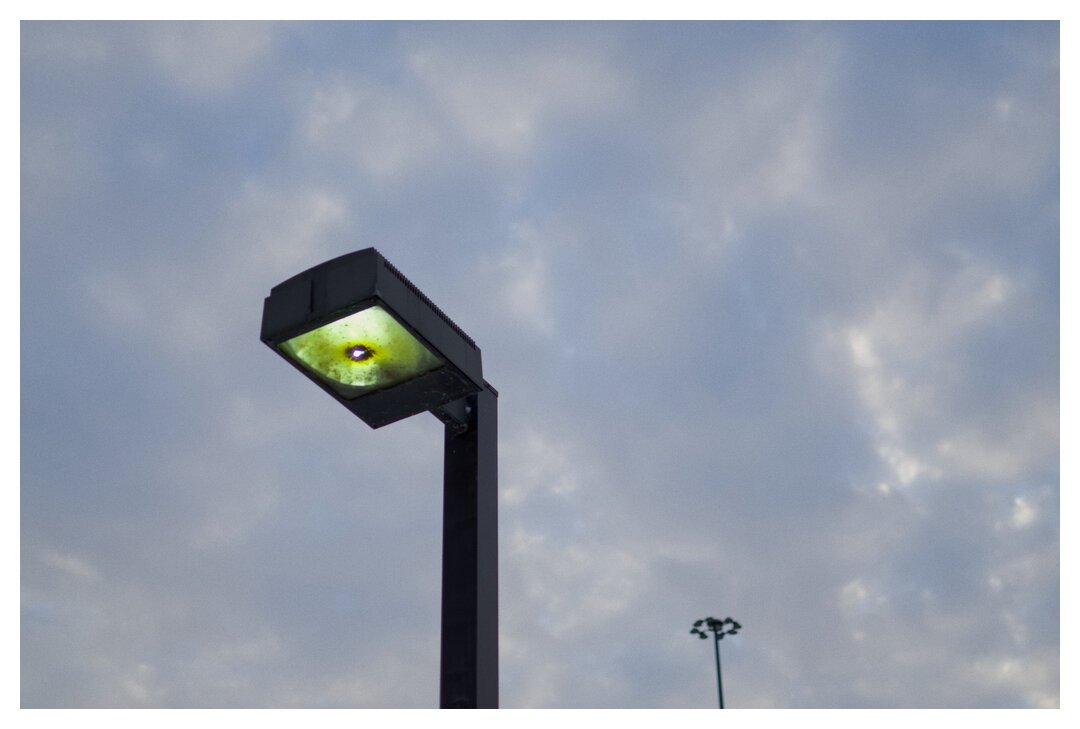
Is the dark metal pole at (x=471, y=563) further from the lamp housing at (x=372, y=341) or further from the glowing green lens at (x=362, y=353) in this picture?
the glowing green lens at (x=362, y=353)

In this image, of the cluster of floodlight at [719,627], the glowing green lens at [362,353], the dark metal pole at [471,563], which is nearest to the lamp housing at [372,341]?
the glowing green lens at [362,353]

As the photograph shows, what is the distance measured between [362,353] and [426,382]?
0.30 m

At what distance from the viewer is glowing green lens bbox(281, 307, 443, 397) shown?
4.31m

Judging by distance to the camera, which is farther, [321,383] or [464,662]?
[321,383]

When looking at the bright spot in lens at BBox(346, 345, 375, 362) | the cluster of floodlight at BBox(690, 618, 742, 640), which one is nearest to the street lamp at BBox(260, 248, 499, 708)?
the bright spot in lens at BBox(346, 345, 375, 362)

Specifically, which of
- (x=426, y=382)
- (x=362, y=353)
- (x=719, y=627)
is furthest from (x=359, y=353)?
(x=719, y=627)

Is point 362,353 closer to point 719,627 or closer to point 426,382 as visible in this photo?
point 426,382

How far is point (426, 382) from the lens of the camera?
15.1ft

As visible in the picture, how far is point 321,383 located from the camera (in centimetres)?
467

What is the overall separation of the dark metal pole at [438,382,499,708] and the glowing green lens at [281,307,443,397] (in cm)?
45

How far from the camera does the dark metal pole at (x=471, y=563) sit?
4.14 m
